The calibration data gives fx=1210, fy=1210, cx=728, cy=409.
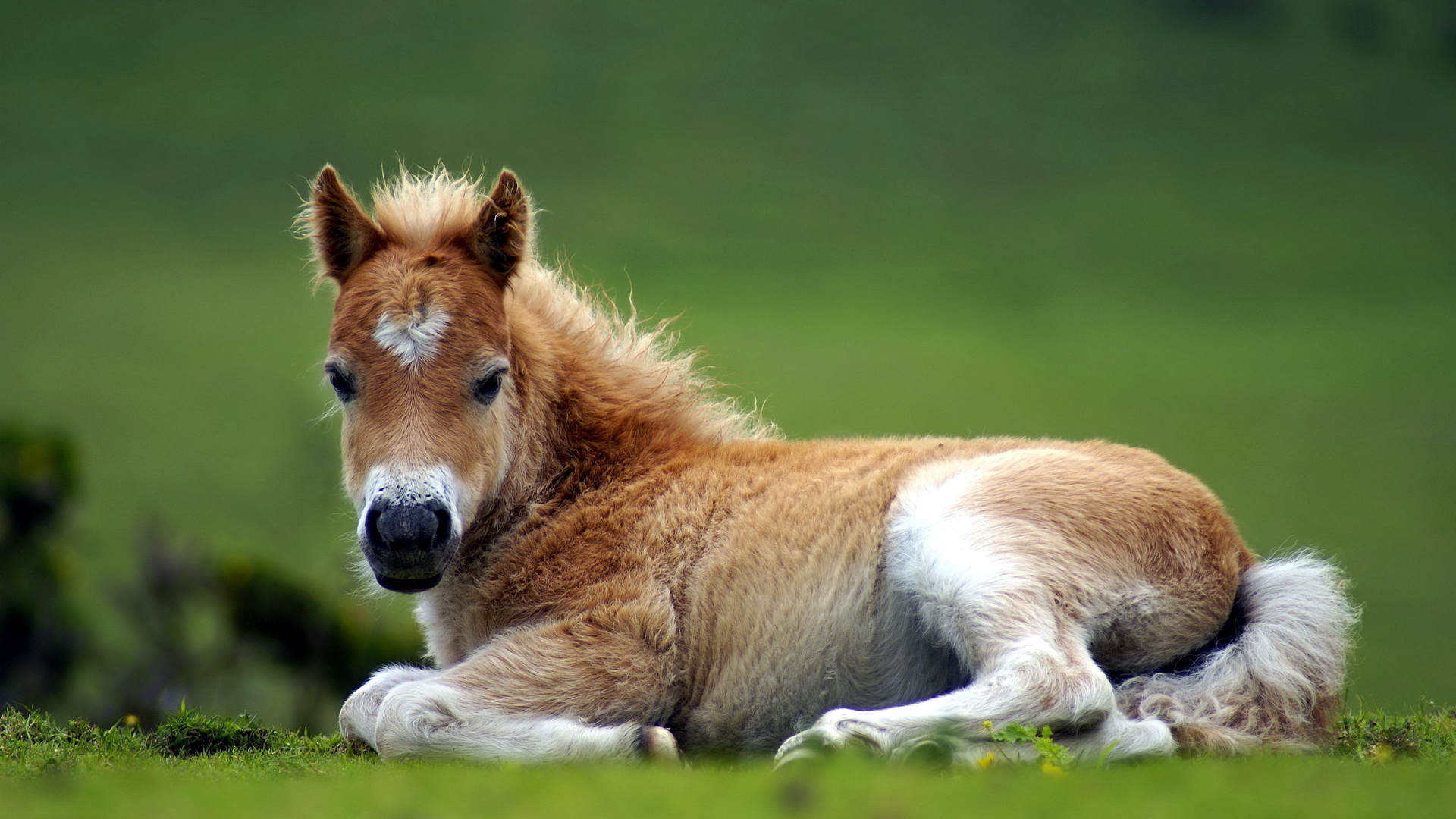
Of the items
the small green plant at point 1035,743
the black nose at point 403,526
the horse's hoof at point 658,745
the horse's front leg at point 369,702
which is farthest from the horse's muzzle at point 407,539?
the small green plant at point 1035,743

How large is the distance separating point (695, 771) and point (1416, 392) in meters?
41.7

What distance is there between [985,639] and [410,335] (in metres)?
2.85

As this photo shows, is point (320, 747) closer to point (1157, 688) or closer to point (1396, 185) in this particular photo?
point (1157, 688)

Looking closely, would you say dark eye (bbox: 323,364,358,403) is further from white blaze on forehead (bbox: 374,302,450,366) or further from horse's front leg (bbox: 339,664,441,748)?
horse's front leg (bbox: 339,664,441,748)

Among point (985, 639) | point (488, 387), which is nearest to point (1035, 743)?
point (985, 639)

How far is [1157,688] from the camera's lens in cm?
513

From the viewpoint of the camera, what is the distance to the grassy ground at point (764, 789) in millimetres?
3279

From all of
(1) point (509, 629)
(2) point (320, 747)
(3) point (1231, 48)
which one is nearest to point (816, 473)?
(1) point (509, 629)

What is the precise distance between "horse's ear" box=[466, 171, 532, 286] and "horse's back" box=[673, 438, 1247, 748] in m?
1.72

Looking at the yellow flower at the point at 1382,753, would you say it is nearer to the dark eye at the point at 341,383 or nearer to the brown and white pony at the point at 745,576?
the brown and white pony at the point at 745,576

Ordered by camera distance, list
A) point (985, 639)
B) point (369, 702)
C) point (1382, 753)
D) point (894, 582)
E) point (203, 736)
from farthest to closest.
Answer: point (203, 736), point (369, 702), point (894, 582), point (1382, 753), point (985, 639)

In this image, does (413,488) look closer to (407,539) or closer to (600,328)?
(407,539)

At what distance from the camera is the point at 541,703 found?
5191 mm

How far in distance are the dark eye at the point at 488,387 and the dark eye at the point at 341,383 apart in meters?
0.55
